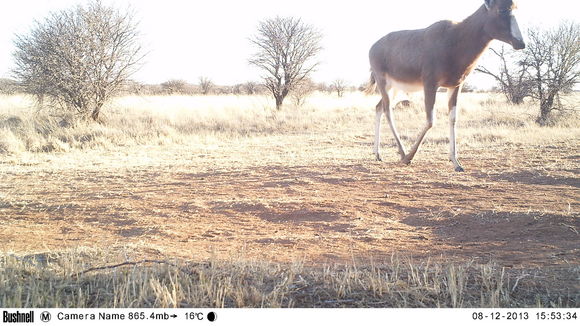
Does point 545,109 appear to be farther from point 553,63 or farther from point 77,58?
point 77,58

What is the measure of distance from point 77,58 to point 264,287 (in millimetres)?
15067

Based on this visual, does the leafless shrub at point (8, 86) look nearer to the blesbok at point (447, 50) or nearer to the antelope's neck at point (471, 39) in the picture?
the blesbok at point (447, 50)

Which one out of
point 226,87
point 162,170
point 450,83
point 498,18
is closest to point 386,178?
point 450,83

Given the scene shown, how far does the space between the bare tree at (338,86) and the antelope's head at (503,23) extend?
26918 mm

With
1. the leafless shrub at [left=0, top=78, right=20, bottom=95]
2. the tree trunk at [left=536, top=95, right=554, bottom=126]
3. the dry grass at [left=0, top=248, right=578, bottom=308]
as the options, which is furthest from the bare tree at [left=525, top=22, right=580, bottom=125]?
the leafless shrub at [left=0, top=78, right=20, bottom=95]

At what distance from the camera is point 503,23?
5.55 meters

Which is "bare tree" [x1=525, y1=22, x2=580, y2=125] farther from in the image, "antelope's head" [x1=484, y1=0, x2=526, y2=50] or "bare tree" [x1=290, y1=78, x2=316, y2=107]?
"bare tree" [x1=290, y1=78, x2=316, y2=107]

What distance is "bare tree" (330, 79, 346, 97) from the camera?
3306 cm

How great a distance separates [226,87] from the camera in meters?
54.5

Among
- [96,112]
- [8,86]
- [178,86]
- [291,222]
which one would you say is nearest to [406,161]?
[291,222]

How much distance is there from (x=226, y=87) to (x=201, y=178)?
48978mm

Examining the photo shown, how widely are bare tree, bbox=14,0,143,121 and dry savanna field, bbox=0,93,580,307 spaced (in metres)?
3.92

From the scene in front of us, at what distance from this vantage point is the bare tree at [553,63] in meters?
10.5

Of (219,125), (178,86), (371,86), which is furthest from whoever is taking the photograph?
(178,86)
